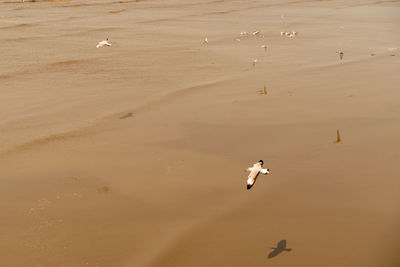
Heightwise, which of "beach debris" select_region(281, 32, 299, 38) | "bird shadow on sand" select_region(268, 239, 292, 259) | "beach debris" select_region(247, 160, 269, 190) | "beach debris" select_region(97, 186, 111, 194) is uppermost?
"beach debris" select_region(281, 32, 299, 38)

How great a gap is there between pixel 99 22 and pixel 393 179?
9833 mm

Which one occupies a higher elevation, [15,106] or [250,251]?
[15,106]

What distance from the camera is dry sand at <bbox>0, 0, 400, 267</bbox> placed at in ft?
7.39

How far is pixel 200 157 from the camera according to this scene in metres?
3.20

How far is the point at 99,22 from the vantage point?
445 inches

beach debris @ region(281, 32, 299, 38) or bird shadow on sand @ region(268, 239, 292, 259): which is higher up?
beach debris @ region(281, 32, 299, 38)

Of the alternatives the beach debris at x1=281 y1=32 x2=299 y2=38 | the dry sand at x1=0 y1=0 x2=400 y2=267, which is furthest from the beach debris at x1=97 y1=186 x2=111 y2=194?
the beach debris at x1=281 y1=32 x2=299 y2=38

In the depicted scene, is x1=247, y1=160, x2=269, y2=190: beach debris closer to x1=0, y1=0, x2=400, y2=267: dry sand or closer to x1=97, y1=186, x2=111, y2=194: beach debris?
x1=0, y1=0, x2=400, y2=267: dry sand

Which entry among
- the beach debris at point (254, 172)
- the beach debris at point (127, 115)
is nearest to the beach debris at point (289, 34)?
the beach debris at point (127, 115)

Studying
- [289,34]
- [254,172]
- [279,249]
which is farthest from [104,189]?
[289,34]

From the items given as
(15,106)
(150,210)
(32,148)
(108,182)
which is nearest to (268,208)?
(150,210)

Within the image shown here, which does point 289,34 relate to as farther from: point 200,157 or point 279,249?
point 279,249

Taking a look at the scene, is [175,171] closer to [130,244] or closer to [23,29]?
[130,244]

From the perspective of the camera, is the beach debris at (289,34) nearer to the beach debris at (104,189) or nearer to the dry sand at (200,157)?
the dry sand at (200,157)
